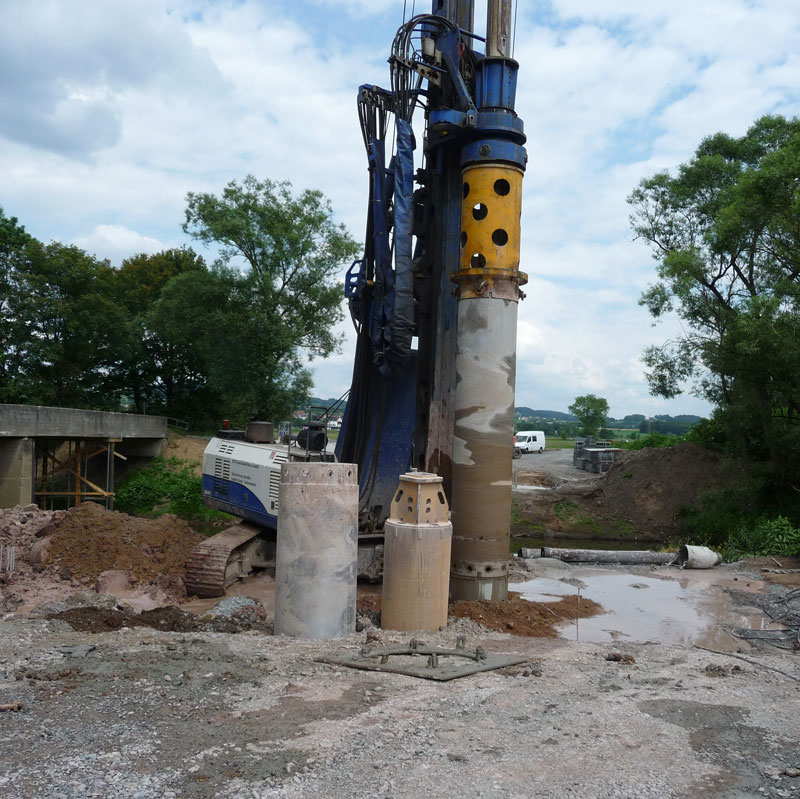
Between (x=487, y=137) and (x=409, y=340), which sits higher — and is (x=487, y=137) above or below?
above

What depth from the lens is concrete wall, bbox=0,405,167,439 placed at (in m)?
22.2

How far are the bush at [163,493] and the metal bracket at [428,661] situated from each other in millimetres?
21066

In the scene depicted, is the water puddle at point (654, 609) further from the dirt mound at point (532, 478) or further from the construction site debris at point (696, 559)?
the dirt mound at point (532, 478)

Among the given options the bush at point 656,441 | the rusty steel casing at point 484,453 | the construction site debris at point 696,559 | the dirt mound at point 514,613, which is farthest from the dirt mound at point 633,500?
the rusty steel casing at point 484,453

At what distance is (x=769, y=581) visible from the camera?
12383 millimetres

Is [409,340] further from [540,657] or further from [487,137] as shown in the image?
[540,657]

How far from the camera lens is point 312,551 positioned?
7.73 meters

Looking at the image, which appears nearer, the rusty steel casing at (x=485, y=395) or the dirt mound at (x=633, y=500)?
the rusty steel casing at (x=485, y=395)

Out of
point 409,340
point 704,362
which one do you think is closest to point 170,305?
point 704,362

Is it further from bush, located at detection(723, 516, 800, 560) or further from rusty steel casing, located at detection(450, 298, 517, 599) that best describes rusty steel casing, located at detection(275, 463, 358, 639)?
bush, located at detection(723, 516, 800, 560)

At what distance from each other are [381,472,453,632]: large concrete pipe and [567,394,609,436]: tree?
65267 mm

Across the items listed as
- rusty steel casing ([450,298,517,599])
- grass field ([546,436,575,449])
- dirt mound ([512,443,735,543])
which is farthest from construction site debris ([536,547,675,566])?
grass field ([546,436,575,449])

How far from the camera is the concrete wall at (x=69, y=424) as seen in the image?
2220cm

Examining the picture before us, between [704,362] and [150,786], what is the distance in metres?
21.9
